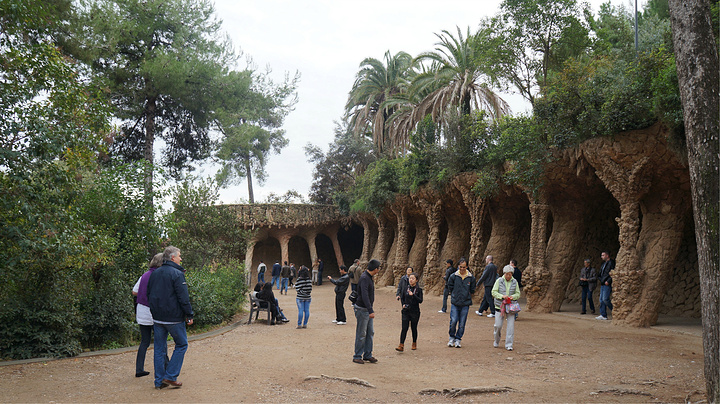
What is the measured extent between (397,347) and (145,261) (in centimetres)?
609

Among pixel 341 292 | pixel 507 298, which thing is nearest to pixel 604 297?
pixel 507 298

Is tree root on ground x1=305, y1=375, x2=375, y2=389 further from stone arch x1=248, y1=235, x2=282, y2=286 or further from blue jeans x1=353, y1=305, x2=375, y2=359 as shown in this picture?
stone arch x1=248, y1=235, x2=282, y2=286

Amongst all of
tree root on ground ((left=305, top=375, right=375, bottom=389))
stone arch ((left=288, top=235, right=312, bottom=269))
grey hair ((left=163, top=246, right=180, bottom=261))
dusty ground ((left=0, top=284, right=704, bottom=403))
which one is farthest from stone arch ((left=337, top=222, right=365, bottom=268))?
grey hair ((left=163, top=246, right=180, bottom=261))

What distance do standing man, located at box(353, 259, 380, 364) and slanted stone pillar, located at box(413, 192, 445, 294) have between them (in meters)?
13.8

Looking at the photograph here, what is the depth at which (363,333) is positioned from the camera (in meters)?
8.38

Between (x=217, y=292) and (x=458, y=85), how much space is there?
1524 centimetres

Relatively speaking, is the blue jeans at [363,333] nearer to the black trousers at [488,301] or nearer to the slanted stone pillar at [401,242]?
the black trousers at [488,301]

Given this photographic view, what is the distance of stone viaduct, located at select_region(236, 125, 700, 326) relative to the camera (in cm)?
1212

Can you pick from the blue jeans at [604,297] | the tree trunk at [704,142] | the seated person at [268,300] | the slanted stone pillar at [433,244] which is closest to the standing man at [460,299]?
the tree trunk at [704,142]

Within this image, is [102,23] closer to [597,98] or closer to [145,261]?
[145,261]

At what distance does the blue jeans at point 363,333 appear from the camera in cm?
830

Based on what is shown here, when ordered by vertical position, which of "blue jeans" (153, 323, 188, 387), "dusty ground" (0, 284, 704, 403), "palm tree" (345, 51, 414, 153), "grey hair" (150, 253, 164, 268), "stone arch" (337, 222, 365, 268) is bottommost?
"dusty ground" (0, 284, 704, 403)

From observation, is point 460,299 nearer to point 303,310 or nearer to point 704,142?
point 303,310

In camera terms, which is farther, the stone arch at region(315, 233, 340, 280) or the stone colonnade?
the stone arch at region(315, 233, 340, 280)
